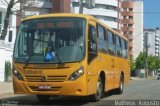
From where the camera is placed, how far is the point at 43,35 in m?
16.2

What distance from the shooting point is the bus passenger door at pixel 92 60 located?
16.1 m

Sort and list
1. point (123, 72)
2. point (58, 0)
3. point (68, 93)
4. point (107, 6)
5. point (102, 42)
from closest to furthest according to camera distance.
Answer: point (68, 93), point (102, 42), point (123, 72), point (58, 0), point (107, 6)

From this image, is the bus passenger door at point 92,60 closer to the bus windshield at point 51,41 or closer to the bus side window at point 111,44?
the bus windshield at point 51,41

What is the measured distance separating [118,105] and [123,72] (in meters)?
7.79

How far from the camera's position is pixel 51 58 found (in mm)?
15617

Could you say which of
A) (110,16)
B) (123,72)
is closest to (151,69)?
(110,16)

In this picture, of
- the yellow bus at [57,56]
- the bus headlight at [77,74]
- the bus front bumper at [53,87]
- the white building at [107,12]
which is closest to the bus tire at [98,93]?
the yellow bus at [57,56]

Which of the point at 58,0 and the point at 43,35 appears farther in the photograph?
the point at 58,0

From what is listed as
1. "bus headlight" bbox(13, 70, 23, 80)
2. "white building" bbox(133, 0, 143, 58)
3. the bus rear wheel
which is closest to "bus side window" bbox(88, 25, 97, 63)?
the bus rear wheel

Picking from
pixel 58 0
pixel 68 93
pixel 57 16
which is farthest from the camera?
pixel 58 0

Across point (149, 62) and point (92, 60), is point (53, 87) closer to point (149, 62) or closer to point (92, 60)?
point (92, 60)

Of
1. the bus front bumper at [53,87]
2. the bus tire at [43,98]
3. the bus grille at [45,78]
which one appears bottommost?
the bus tire at [43,98]

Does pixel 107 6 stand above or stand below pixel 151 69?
above

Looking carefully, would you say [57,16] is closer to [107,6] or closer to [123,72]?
[123,72]
